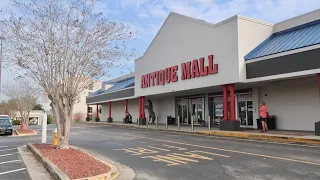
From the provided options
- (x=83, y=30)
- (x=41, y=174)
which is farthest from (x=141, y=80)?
(x=41, y=174)

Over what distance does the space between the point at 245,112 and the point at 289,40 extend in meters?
7.13

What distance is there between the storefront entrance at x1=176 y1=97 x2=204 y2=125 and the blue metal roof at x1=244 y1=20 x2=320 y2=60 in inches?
397

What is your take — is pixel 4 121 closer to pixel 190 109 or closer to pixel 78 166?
pixel 190 109

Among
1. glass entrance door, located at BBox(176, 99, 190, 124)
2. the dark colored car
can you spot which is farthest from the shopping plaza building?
the dark colored car

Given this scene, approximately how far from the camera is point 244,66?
63.7 ft

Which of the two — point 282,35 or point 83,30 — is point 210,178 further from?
point 282,35

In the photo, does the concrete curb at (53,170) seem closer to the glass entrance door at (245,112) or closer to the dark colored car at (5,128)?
the glass entrance door at (245,112)

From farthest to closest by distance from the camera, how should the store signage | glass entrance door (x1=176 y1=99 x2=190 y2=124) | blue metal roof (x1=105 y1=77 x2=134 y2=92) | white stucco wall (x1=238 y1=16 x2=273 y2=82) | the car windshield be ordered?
blue metal roof (x1=105 y1=77 x2=134 y2=92), glass entrance door (x1=176 y1=99 x2=190 y2=124), the car windshield, the store signage, white stucco wall (x1=238 y1=16 x2=273 y2=82)

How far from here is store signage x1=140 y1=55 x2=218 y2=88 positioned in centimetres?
2197

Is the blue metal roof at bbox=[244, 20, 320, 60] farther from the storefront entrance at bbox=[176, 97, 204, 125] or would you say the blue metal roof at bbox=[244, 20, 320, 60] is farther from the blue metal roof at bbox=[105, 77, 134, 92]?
the blue metal roof at bbox=[105, 77, 134, 92]

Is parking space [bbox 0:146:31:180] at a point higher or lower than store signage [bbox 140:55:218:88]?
lower

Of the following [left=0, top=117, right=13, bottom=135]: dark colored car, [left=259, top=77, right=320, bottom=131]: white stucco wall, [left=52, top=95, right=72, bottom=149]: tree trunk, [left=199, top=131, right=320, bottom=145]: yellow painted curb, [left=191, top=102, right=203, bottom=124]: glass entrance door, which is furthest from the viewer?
[left=191, top=102, right=203, bottom=124]: glass entrance door

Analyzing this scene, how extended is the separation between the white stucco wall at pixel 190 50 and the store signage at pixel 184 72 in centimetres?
31

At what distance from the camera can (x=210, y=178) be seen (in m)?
7.33
